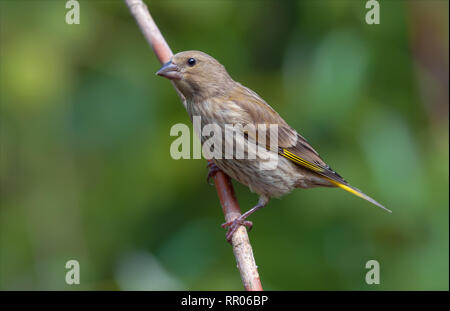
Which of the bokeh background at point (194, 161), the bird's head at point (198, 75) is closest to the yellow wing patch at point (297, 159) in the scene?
the bokeh background at point (194, 161)

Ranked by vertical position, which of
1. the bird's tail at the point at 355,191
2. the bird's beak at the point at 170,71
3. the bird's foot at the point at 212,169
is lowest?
the bird's tail at the point at 355,191

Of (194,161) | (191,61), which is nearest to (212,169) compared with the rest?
(194,161)

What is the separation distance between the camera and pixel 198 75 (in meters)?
4.03

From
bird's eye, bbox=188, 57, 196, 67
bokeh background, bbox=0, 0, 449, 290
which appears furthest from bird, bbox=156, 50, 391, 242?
bokeh background, bbox=0, 0, 449, 290

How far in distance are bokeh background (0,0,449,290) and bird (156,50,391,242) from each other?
124 mm

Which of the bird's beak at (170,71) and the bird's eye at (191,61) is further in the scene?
the bird's eye at (191,61)

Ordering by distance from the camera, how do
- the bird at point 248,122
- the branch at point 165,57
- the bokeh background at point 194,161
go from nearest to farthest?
1. the branch at point 165,57
2. the bird at point 248,122
3. the bokeh background at point 194,161

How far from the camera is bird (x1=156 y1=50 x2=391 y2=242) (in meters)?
4.01

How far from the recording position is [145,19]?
3770 mm

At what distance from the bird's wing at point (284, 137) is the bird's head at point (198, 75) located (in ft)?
0.41

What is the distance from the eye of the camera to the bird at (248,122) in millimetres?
4008

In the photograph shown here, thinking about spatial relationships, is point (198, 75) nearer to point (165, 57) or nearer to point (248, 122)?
point (165, 57)

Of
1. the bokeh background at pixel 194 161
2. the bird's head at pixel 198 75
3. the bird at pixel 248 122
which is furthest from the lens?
the bokeh background at pixel 194 161

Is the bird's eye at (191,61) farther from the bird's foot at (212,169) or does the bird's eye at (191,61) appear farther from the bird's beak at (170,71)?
the bird's foot at (212,169)
